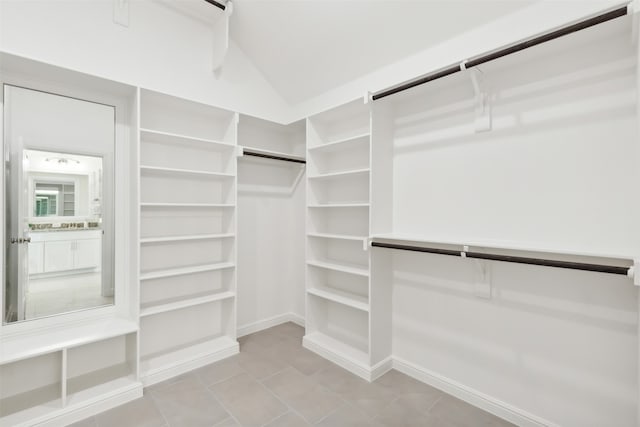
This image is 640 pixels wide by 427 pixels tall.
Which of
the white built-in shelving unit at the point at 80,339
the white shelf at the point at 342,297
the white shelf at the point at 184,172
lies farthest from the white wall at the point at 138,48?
the white shelf at the point at 342,297

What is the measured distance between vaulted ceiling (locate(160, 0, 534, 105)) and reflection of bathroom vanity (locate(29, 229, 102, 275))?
213cm

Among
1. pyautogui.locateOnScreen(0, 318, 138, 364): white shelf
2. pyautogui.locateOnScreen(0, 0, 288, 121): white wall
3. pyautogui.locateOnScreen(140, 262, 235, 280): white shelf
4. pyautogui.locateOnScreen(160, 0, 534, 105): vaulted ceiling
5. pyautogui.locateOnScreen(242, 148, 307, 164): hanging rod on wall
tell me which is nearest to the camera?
pyautogui.locateOnScreen(0, 318, 138, 364): white shelf

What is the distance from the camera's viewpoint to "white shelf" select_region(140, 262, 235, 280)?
246 cm

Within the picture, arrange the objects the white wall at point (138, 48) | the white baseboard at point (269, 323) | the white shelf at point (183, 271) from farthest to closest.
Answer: the white baseboard at point (269, 323) → the white shelf at point (183, 271) → the white wall at point (138, 48)

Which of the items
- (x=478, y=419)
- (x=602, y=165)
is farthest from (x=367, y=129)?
(x=478, y=419)

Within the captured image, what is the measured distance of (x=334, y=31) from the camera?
2.58 metres

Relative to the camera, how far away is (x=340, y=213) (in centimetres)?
307

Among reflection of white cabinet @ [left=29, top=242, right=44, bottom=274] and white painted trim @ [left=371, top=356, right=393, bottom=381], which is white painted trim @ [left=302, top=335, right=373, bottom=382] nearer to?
A: white painted trim @ [left=371, top=356, right=393, bottom=381]

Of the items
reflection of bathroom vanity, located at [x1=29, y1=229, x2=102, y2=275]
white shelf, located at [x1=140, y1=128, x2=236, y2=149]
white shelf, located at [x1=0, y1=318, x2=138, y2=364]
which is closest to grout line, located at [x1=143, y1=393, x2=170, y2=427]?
white shelf, located at [x1=0, y1=318, x2=138, y2=364]

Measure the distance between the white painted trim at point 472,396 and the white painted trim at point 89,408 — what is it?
2.08m

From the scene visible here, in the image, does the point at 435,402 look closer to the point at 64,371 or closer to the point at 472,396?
the point at 472,396

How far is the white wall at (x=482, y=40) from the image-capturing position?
1.71m

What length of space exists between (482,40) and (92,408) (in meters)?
3.65

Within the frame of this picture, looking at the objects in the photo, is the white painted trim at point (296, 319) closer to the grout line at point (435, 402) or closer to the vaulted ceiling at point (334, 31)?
the grout line at point (435, 402)
